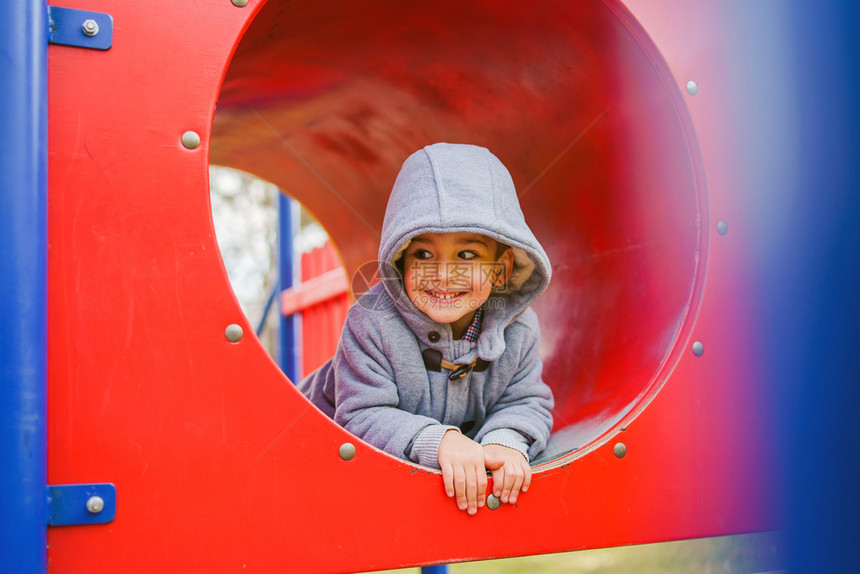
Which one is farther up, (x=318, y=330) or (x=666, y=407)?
(x=318, y=330)

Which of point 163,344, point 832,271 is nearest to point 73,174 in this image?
point 163,344

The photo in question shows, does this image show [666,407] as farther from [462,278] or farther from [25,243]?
[25,243]

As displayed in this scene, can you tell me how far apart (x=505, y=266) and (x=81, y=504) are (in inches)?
38.1

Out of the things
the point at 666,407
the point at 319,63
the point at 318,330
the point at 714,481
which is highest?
the point at 319,63

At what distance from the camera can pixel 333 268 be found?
3.62 meters

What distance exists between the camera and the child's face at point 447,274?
143 cm

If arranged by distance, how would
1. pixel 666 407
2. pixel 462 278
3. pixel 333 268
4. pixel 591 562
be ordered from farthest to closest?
pixel 591 562 → pixel 333 268 → pixel 462 278 → pixel 666 407

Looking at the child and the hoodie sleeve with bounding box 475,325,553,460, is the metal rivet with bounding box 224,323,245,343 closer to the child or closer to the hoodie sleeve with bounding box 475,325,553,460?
the child

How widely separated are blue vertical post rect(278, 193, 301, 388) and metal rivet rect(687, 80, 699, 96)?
277 centimetres

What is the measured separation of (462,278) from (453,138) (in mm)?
665

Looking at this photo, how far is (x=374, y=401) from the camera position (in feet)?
4.33

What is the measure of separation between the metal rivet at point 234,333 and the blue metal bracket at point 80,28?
0.39 meters

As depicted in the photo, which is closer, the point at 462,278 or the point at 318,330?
the point at 462,278

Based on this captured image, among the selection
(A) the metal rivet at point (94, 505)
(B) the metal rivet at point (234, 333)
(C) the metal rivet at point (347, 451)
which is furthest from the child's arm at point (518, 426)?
(A) the metal rivet at point (94, 505)
